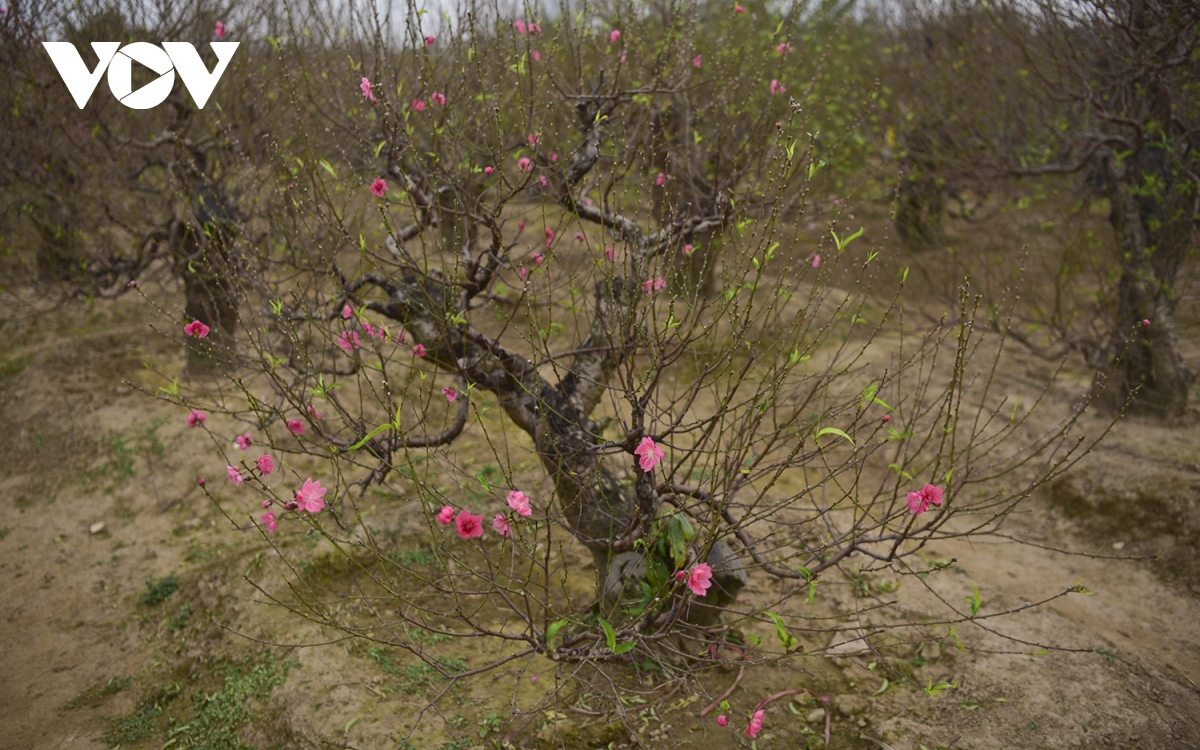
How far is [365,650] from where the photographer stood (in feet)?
12.5

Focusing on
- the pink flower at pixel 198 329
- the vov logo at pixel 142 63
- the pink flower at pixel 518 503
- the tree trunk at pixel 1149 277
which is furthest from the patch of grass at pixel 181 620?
the tree trunk at pixel 1149 277

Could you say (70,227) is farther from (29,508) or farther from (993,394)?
(993,394)

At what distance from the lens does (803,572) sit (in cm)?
286

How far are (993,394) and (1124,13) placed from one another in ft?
11.5

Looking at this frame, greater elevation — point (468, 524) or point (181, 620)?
point (468, 524)

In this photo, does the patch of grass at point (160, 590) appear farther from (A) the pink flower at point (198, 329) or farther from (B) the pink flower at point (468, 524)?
(B) the pink flower at point (468, 524)

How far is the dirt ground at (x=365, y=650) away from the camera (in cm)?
340

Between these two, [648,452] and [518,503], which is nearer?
[518,503]

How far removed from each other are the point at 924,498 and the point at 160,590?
4250 mm

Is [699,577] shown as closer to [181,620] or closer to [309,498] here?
[309,498]

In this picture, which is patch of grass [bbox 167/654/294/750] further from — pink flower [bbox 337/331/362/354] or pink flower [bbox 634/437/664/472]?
pink flower [bbox 634/437/664/472]

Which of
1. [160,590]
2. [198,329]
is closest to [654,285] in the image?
[198,329]

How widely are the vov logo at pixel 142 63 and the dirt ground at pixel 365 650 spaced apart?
9.10 feet

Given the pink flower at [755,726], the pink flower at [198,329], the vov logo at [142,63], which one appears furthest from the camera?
the vov logo at [142,63]
